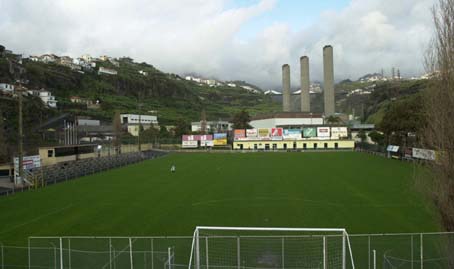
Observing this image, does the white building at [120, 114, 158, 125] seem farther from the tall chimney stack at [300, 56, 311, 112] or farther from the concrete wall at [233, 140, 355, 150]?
the tall chimney stack at [300, 56, 311, 112]

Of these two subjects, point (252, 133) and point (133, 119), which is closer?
point (252, 133)

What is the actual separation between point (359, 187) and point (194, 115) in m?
166

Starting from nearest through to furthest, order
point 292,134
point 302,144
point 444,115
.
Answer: point 444,115, point 302,144, point 292,134

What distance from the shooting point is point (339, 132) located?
9706cm

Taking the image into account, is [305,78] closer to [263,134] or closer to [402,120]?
[263,134]

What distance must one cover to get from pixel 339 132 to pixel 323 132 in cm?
406

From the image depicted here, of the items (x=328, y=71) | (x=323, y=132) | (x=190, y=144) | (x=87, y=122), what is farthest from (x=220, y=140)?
(x=328, y=71)

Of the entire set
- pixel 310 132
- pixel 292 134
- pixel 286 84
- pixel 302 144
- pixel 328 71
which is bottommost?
pixel 302 144

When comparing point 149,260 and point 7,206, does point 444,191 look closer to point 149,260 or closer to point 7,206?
point 149,260

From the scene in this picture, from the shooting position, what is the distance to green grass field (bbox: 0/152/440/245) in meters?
18.8

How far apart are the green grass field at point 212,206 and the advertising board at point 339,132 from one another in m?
60.2

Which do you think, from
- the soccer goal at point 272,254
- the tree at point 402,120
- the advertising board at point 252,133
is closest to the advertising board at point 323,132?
the advertising board at point 252,133

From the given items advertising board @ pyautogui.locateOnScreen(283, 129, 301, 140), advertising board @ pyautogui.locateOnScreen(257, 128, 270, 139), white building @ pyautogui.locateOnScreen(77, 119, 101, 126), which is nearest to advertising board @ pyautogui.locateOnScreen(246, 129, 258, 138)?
advertising board @ pyautogui.locateOnScreen(257, 128, 270, 139)

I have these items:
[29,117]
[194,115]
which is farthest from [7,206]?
[194,115]
